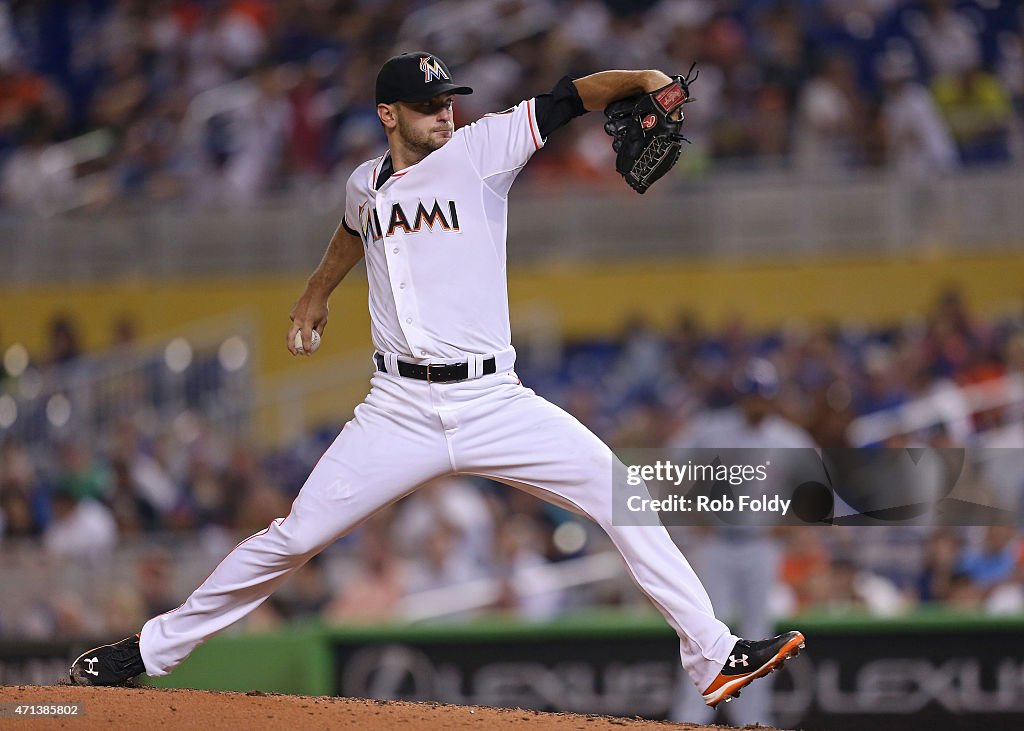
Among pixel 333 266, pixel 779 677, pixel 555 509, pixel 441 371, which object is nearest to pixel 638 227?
pixel 555 509

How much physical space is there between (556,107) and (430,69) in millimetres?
427

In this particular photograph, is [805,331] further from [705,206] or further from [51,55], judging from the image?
[51,55]

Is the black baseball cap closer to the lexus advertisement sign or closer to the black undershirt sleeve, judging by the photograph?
the black undershirt sleeve

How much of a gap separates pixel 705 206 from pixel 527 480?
915 cm

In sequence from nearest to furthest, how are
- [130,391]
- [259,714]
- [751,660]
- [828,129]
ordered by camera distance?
[751,660] → [259,714] → [130,391] → [828,129]

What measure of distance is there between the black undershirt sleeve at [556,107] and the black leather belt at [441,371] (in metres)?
0.78

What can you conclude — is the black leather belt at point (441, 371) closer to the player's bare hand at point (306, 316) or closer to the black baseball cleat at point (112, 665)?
the player's bare hand at point (306, 316)

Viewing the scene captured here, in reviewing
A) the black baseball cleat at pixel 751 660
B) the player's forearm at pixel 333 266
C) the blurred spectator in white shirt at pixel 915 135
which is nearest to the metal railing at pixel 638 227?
the blurred spectator in white shirt at pixel 915 135

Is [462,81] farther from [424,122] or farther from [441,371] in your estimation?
[441,371]

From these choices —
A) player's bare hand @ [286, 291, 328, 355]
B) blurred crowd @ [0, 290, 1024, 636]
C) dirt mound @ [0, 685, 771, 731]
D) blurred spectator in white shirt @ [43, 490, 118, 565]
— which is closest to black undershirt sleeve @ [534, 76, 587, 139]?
player's bare hand @ [286, 291, 328, 355]

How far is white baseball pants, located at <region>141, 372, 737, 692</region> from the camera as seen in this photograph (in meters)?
5.17

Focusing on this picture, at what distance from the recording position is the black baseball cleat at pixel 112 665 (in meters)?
5.57

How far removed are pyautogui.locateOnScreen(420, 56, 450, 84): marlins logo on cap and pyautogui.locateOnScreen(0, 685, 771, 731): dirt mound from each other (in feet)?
7.15

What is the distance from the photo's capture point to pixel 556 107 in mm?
5195
